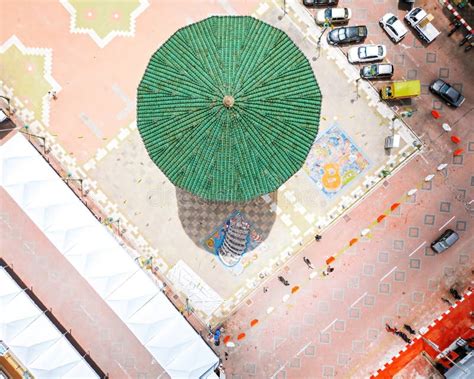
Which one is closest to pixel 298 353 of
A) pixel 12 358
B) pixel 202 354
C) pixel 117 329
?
pixel 202 354

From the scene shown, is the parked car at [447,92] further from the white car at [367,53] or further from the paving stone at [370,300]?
the paving stone at [370,300]

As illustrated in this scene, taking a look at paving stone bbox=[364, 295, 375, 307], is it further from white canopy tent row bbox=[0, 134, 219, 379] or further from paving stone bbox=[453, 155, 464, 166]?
white canopy tent row bbox=[0, 134, 219, 379]

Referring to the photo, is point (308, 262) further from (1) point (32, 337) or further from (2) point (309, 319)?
(1) point (32, 337)

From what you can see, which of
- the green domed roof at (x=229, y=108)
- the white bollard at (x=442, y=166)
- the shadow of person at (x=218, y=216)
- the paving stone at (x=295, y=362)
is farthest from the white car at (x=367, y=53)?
the paving stone at (x=295, y=362)

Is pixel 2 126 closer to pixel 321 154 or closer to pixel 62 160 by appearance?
pixel 62 160

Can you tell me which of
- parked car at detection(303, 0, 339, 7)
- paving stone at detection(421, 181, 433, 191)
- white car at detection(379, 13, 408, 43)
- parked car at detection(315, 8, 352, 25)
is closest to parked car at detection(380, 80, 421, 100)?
white car at detection(379, 13, 408, 43)

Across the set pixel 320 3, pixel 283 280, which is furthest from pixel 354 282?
pixel 320 3
